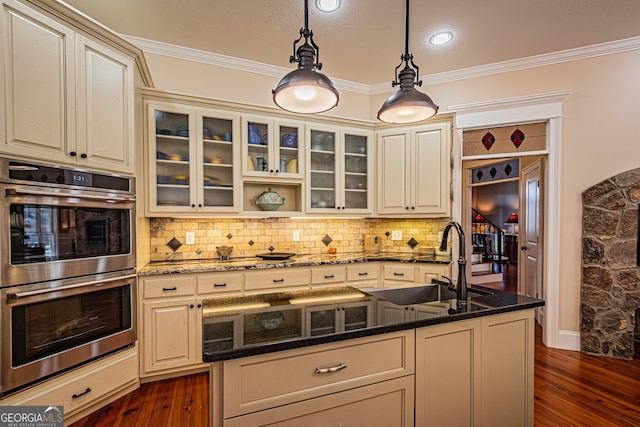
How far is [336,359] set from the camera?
46.7 inches

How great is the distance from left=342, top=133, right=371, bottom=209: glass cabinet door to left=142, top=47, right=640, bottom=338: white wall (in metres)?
1.36

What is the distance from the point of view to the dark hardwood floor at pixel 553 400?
6.81 feet

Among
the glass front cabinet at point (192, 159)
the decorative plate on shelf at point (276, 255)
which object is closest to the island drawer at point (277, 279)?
the decorative plate on shelf at point (276, 255)

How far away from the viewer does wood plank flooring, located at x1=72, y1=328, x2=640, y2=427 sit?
208 centimetres

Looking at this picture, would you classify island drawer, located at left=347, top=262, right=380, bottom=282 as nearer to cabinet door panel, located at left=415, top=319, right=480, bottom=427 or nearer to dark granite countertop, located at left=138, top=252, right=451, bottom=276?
dark granite countertop, located at left=138, top=252, right=451, bottom=276

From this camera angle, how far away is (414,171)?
3.58 metres

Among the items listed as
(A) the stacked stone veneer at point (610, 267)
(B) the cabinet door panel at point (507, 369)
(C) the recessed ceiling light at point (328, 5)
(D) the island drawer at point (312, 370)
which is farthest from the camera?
(A) the stacked stone veneer at point (610, 267)

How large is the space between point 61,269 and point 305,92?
1792mm

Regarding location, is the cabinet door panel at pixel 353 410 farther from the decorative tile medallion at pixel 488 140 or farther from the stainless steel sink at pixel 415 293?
the decorative tile medallion at pixel 488 140

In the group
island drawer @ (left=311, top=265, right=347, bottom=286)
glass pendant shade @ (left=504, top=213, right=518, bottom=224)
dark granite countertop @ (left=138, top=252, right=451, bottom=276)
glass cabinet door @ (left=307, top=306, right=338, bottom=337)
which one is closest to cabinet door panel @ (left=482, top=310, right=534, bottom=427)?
glass cabinet door @ (left=307, top=306, right=338, bottom=337)

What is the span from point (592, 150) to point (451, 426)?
10.5 ft

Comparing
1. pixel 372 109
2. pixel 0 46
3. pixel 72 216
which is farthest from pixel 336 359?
pixel 372 109

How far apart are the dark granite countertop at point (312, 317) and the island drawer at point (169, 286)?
3.87 ft

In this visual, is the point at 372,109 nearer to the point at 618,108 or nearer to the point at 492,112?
the point at 492,112
